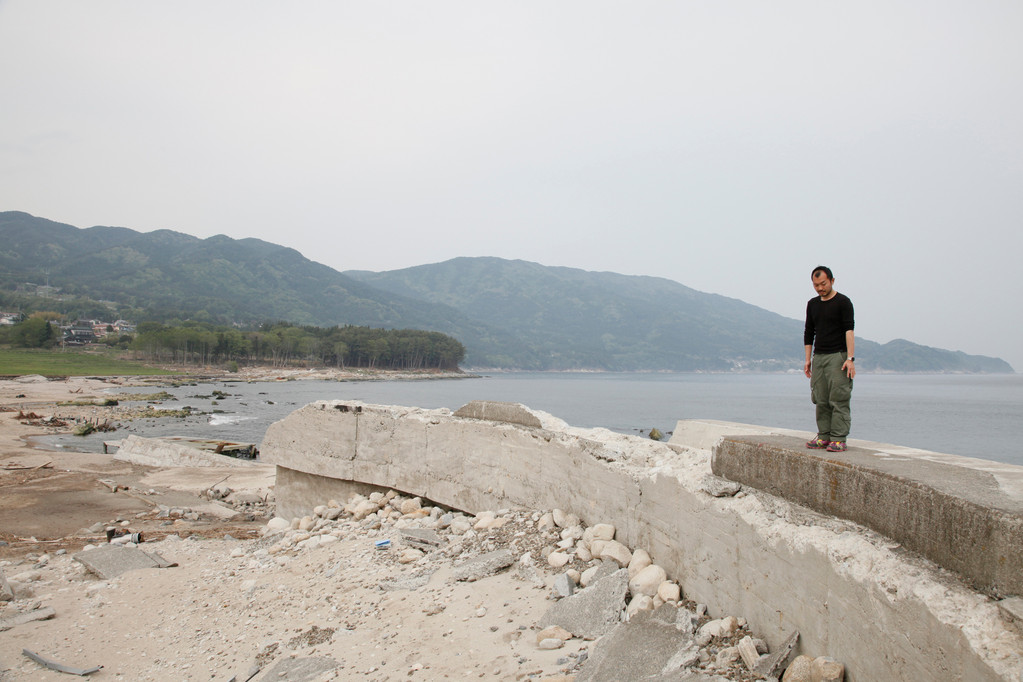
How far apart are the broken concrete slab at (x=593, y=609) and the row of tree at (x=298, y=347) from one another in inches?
4261

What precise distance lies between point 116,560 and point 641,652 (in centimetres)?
682

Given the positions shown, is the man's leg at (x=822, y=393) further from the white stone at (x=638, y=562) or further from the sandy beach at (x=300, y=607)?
the white stone at (x=638, y=562)

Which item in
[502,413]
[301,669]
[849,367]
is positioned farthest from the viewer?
[502,413]

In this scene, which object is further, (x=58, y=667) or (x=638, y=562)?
(x=58, y=667)

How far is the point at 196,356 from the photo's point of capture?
104562mm

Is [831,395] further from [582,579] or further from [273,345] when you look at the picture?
[273,345]

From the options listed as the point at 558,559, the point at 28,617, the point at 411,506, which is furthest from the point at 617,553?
the point at 28,617

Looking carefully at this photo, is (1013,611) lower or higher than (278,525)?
higher

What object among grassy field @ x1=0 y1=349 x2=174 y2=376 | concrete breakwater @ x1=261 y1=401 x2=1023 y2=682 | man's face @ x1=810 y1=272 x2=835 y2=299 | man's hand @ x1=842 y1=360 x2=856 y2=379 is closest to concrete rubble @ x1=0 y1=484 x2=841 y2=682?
concrete breakwater @ x1=261 y1=401 x2=1023 y2=682

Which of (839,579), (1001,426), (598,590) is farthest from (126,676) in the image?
(1001,426)

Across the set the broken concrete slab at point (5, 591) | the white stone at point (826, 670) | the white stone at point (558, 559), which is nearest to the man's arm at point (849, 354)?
the white stone at point (826, 670)

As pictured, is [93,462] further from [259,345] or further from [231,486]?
[259,345]

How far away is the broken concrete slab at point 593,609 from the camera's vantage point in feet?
15.0

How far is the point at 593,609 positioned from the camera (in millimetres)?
4723
